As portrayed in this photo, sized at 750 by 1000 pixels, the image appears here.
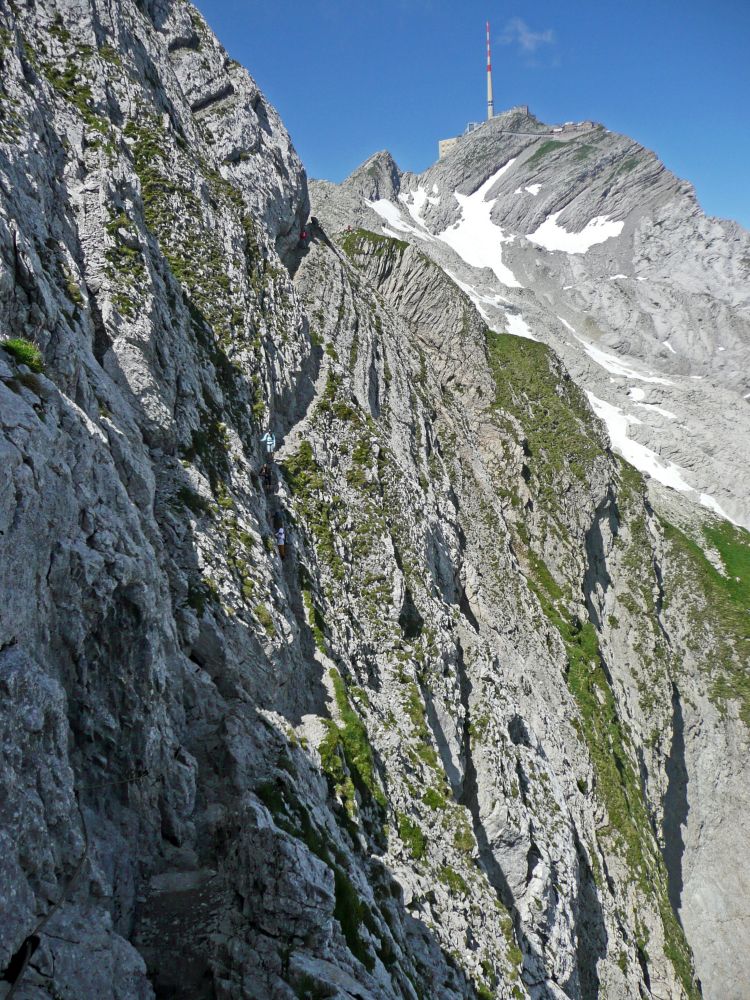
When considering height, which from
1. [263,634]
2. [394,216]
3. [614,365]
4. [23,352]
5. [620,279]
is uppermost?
[394,216]

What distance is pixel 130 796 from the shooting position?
11570 millimetres

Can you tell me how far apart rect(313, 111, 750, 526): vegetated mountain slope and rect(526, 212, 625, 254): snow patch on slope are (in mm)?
461

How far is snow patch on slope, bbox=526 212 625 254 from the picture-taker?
6703 inches

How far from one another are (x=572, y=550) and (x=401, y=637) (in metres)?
34.8

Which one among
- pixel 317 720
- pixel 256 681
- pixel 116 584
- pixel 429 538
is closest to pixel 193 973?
pixel 116 584

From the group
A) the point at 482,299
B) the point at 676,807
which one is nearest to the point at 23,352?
the point at 676,807

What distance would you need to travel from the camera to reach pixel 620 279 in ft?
511

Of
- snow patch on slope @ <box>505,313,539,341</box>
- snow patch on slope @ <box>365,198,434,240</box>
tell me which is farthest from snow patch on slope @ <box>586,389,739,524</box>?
snow patch on slope @ <box>365,198,434,240</box>

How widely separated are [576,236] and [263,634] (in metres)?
182

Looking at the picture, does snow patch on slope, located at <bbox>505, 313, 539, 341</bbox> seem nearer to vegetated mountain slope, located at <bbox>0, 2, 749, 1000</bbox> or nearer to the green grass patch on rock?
vegetated mountain slope, located at <bbox>0, 2, 749, 1000</bbox>

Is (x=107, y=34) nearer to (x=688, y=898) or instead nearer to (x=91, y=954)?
(x=91, y=954)

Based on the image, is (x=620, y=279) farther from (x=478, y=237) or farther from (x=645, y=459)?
(x=645, y=459)

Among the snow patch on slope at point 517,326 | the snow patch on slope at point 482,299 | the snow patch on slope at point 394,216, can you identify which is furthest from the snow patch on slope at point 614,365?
the snow patch on slope at point 394,216

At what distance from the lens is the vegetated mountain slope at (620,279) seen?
106188mm
